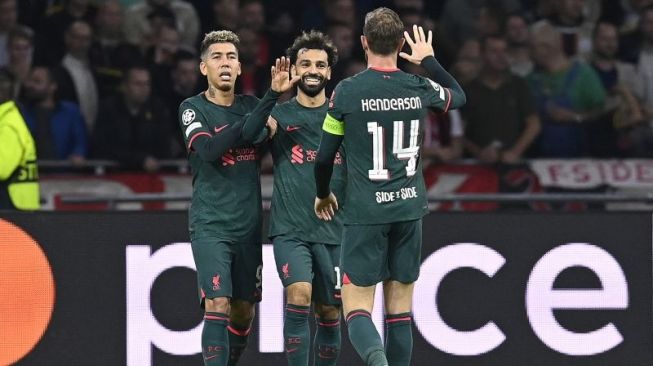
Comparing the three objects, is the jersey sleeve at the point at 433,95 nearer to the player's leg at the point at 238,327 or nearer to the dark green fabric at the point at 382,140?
the dark green fabric at the point at 382,140

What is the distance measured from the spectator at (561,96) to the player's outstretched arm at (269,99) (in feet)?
19.9


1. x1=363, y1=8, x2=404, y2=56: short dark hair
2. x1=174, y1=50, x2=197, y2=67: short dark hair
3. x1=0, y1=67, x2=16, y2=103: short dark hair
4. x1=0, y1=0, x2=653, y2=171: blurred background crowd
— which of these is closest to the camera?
x1=363, y1=8, x2=404, y2=56: short dark hair

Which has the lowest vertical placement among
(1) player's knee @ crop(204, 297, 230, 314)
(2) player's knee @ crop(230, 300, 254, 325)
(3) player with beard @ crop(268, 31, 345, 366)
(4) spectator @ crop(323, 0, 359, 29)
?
(2) player's knee @ crop(230, 300, 254, 325)

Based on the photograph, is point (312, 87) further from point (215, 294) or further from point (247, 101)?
point (215, 294)

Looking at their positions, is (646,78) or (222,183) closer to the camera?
(222,183)

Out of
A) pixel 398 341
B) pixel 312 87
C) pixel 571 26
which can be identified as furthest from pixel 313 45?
pixel 571 26

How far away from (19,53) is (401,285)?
6.46 m

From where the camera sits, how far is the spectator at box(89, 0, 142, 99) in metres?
14.7

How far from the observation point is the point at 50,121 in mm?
14039

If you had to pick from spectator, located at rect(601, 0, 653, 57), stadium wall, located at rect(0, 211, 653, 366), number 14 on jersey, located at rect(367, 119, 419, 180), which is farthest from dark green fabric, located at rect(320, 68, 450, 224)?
spectator, located at rect(601, 0, 653, 57)

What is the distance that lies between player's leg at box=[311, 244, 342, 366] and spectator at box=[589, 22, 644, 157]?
19.0 feet

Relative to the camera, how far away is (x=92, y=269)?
11.1m

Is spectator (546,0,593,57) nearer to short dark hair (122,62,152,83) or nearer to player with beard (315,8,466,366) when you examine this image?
short dark hair (122,62,152,83)

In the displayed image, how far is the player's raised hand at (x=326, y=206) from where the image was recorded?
30.1ft
